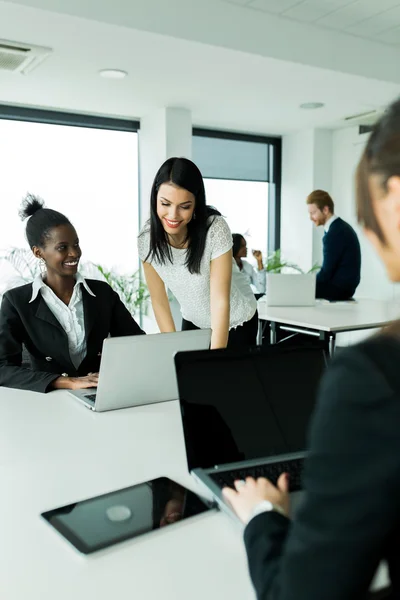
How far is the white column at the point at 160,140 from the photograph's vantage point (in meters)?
5.68

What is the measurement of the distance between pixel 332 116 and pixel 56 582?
607cm

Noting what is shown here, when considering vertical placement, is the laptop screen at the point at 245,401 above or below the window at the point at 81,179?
below

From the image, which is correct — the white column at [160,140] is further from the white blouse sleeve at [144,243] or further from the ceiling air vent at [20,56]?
the white blouse sleeve at [144,243]

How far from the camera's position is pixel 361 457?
0.50 metres

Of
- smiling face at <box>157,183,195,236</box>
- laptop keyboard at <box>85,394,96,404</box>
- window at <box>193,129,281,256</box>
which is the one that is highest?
window at <box>193,129,281,256</box>

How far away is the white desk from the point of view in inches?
135

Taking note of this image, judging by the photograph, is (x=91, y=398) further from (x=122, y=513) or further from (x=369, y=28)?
(x=369, y=28)

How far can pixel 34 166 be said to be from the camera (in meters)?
5.58

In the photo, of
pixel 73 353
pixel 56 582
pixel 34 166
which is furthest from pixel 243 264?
pixel 56 582

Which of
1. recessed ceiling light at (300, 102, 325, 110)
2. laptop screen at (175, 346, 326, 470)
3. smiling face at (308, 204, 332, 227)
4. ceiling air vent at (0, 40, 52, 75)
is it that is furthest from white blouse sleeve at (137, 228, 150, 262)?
recessed ceiling light at (300, 102, 325, 110)

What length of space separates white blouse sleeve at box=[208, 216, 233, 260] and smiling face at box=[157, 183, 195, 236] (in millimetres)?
111

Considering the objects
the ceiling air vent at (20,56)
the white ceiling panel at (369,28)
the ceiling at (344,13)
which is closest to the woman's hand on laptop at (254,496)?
the ceiling air vent at (20,56)

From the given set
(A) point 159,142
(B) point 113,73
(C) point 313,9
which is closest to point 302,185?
(A) point 159,142

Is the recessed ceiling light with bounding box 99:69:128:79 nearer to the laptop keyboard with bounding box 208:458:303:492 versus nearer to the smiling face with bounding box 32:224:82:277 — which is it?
the smiling face with bounding box 32:224:82:277
